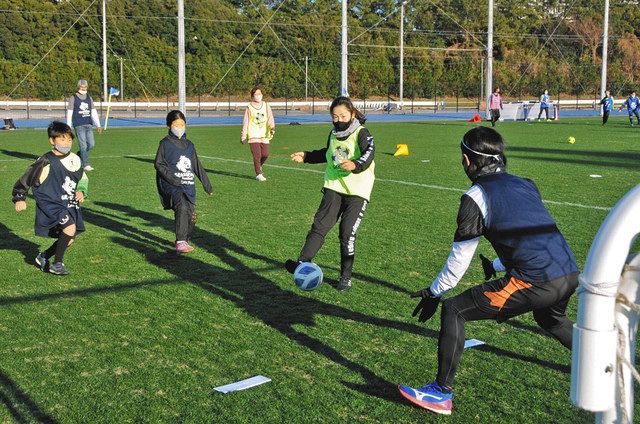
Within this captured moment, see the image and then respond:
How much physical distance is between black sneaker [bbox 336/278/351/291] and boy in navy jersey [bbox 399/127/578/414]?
2676 millimetres

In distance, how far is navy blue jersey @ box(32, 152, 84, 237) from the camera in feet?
24.3

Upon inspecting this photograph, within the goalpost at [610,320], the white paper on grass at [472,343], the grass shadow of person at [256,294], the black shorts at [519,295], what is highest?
the goalpost at [610,320]

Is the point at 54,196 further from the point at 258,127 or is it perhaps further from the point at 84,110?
the point at 84,110

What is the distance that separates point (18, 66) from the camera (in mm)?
52094

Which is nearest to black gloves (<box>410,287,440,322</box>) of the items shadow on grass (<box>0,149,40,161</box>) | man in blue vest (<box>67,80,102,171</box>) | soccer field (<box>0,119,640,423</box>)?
soccer field (<box>0,119,640,423</box>)

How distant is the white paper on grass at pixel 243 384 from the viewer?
462cm

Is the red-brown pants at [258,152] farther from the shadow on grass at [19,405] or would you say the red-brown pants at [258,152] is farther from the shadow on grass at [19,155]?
the shadow on grass at [19,405]

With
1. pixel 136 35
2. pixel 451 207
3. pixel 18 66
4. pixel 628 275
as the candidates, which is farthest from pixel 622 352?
pixel 136 35

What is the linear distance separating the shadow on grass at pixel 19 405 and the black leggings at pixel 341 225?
2.92m

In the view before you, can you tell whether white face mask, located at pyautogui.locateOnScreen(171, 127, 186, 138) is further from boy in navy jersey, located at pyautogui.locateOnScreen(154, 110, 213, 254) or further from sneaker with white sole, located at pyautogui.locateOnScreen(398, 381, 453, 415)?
sneaker with white sole, located at pyautogui.locateOnScreen(398, 381, 453, 415)

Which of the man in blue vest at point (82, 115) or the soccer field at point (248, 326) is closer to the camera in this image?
the soccer field at point (248, 326)

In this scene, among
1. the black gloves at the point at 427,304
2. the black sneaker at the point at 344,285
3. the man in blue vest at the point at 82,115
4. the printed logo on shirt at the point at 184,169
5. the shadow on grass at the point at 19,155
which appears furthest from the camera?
the shadow on grass at the point at 19,155

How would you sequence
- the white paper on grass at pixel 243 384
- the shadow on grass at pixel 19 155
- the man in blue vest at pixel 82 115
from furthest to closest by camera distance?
the shadow on grass at pixel 19 155, the man in blue vest at pixel 82 115, the white paper on grass at pixel 243 384

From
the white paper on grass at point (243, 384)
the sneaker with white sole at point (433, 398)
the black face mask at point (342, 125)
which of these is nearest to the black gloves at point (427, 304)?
the sneaker with white sole at point (433, 398)
